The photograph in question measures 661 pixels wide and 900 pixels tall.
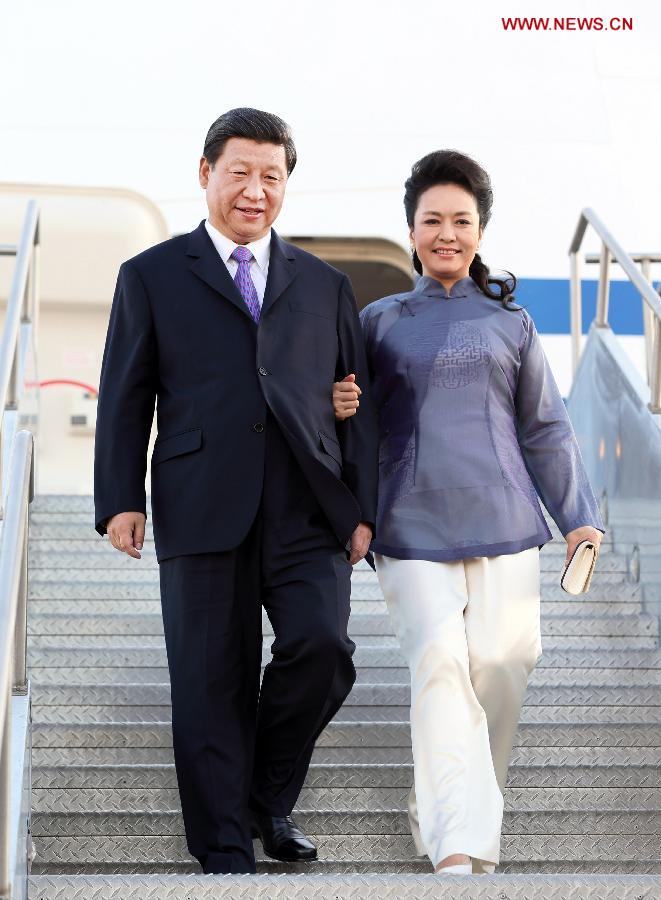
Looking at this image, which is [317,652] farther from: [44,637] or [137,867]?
[44,637]

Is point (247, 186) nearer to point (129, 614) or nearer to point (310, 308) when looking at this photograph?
point (310, 308)

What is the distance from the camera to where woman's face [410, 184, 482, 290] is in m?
3.28

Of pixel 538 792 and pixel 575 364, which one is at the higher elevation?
pixel 575 364

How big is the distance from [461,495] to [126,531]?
68 cm

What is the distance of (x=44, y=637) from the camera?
166 inches

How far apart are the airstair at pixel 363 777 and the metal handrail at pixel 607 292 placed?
716mm

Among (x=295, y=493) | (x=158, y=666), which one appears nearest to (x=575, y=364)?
(x=158, y=666)

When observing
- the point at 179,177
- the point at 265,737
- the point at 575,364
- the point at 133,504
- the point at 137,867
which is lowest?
the point at 137,867

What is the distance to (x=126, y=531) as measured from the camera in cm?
304

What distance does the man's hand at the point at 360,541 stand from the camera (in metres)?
3.11

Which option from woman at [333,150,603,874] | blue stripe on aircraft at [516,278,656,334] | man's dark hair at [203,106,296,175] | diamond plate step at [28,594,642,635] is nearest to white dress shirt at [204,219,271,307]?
man's dark hair at [203,106,296,175]

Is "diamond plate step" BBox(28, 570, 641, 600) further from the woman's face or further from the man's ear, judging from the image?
the man's ear

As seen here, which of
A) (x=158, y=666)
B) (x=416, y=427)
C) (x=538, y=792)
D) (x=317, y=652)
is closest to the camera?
(x=317, y=652)

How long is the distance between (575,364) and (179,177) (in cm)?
259
